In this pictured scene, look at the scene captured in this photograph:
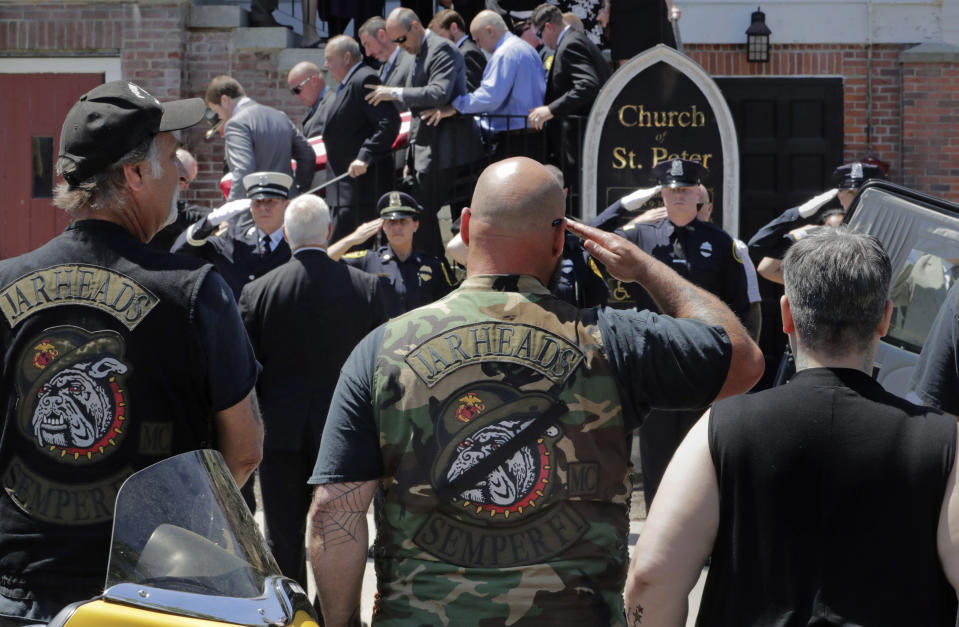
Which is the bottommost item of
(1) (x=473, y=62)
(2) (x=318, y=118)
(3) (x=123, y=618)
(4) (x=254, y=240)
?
(3) (x=123, y=618)

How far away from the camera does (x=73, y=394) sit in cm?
242

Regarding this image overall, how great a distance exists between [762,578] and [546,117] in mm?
6473

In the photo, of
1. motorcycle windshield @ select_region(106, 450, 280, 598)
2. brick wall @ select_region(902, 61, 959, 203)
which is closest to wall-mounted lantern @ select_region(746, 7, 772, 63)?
brick wall @ select_region(902, 61, 959, 203)

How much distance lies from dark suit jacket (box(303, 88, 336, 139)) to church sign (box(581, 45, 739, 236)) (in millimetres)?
2100

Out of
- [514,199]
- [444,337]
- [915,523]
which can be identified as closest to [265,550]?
[444,337]

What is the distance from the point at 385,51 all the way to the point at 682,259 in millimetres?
3657

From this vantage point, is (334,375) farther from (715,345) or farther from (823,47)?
(823,47)

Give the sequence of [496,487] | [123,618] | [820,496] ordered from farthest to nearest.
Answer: [496,487] → [820,496] → [123,618]

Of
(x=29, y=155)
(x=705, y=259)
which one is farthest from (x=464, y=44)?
(x=29, y=155)

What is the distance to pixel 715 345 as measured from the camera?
2479 millimetres

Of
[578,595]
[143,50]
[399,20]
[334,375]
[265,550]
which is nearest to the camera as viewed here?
[265,550]

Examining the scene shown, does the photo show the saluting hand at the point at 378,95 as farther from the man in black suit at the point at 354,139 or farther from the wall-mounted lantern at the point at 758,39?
the wall-mounted lantern at the point at 758,39

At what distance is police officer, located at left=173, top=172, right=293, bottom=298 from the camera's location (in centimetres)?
671

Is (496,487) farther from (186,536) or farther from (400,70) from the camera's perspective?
(400,70)
